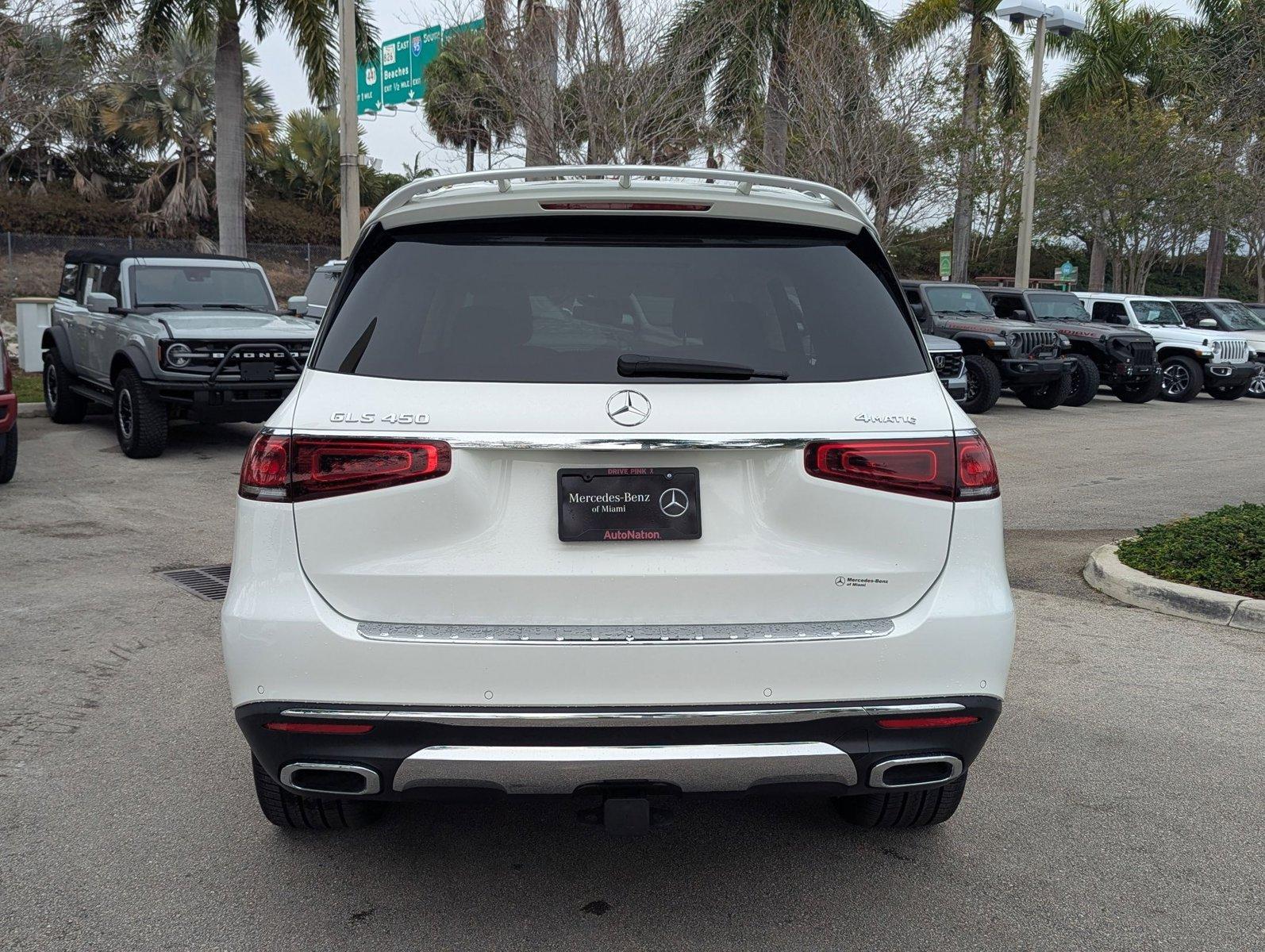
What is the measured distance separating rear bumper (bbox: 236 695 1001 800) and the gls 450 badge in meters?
0.65

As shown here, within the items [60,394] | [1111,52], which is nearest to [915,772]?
[60,394]

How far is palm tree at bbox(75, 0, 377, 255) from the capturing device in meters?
19.9

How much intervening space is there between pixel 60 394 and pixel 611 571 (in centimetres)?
1245

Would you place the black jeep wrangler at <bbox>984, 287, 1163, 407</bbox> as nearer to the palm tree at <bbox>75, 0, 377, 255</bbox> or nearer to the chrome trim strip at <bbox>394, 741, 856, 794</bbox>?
the palm tree at <bbox>75, 0, 377, 255</bbox>

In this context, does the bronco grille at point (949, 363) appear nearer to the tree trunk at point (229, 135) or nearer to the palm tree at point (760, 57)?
the palm tree at point (760, 57)

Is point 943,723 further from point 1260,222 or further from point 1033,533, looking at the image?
point 1260,222

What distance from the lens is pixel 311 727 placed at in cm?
277

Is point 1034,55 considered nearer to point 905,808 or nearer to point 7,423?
point 7,423

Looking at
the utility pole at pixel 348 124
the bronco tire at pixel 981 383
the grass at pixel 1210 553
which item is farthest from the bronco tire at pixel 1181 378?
the grass at pixel 1210 553

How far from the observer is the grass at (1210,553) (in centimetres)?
639

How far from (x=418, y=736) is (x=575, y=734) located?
1.17 feet

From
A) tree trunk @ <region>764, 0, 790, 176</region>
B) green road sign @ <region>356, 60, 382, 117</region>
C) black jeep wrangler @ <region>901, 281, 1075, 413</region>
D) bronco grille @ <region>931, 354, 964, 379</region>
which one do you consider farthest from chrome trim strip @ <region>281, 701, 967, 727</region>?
green road sign @ <region>356, 60, 382, 117</region>

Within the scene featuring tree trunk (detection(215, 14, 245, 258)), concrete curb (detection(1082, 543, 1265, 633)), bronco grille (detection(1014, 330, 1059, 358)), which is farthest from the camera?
tree trunk (detection(215, 14, 245, 258))

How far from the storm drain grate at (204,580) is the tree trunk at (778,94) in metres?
17.5
